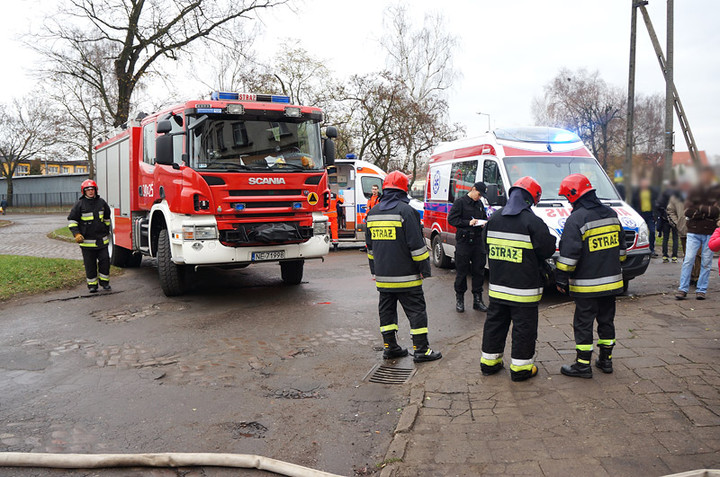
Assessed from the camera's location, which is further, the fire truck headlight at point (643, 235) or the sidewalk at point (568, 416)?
the fire truck headlight at point (643, 235)

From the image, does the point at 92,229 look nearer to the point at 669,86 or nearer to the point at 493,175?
the point at 493,175

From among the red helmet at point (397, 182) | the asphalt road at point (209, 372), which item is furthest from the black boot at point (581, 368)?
the red helmet at point (397, 182)

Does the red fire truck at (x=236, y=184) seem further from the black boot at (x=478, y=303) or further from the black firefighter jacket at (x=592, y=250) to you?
the black firefighter jacket at (x=592, y=250)

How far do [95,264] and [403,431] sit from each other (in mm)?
7776

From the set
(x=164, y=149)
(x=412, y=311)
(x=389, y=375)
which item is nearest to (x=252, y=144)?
(x=164, y=149)

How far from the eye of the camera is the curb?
11.4ft

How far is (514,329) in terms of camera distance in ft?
15.9

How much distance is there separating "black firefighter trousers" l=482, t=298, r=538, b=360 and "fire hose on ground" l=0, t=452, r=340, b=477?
88.9 inches

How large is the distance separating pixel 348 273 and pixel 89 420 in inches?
308

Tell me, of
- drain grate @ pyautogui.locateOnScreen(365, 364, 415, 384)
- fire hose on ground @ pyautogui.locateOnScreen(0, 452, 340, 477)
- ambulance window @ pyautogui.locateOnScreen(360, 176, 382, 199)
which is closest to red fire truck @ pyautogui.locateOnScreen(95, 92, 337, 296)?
drain grate @ pyautogui.locateOnScreen(365, 364, 415, 384)

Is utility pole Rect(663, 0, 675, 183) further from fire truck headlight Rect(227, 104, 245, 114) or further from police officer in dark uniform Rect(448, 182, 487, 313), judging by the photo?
fire truck headlight Rect(227, 104, 245, 114)

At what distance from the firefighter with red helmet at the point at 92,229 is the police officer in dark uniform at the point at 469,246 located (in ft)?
19.8

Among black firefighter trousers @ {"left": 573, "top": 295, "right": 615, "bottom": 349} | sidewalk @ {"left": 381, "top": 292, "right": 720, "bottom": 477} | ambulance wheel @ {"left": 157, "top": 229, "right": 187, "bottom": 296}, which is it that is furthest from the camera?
ambulance wheel @ {"left": 157, "top": 229, "right": 187, "bottom": 296}

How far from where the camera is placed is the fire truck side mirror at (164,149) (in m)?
8.36
